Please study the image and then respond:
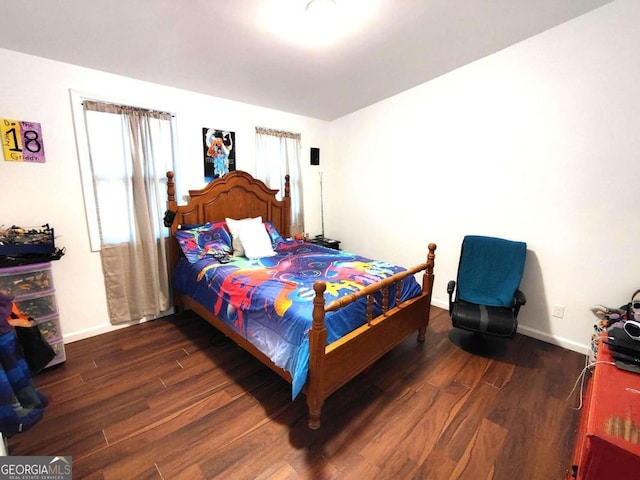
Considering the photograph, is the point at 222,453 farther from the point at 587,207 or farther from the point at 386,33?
the point at 587,207

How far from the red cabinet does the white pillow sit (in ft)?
8.38

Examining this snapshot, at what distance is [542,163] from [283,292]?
2.52 meters

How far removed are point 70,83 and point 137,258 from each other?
5.07 ft

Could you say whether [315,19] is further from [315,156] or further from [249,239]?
[315,156]

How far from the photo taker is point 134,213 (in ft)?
8.85

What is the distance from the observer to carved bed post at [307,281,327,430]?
4.94 feet

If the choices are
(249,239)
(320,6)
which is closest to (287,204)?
(249,239)

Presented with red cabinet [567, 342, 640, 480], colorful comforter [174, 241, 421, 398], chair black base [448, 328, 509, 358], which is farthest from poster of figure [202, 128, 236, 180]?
red cabinet [567, 342, 640, 480]

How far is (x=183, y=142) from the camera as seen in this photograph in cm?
297

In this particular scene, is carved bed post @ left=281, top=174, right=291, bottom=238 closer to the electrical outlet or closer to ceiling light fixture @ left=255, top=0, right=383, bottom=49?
ceiling light fixture @ left=255, top=0, right=383, bottom=49

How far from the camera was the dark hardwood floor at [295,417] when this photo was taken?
146 cm

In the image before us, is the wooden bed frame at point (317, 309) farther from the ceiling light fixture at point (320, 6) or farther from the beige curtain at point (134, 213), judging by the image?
the ceiling light fixture at point (320, 6)

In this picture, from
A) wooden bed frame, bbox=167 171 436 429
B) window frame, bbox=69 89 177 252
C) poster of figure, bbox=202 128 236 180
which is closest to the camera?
wooden bed frame, bbox=167 171 436 429

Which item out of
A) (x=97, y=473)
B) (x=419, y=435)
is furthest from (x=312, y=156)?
(x=97, y=473)
